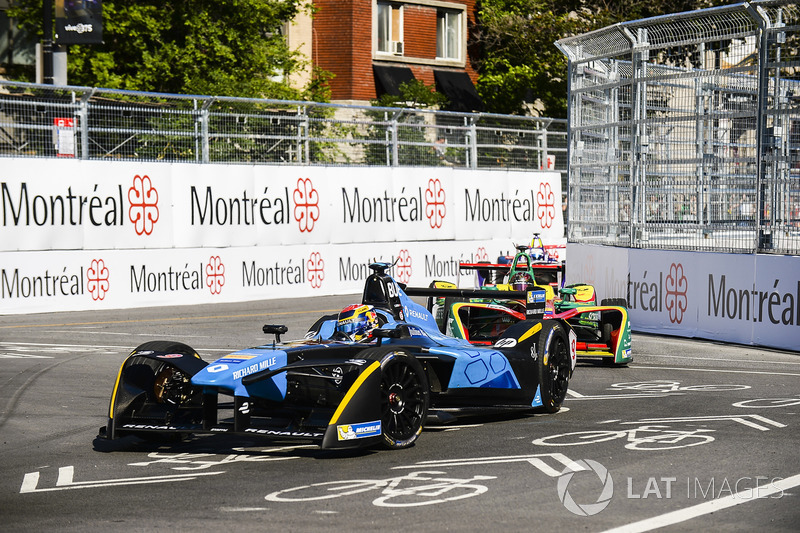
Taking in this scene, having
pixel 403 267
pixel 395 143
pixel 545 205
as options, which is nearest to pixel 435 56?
pixel 545 205

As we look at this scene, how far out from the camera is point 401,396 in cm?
817

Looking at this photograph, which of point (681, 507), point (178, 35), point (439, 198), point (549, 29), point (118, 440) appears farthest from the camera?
point (549, 29)

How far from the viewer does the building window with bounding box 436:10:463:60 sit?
44.3 meters

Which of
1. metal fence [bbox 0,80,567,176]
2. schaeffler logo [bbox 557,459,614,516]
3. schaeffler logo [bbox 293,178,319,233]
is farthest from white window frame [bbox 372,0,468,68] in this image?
schaeffler logo [bbox 557,459,614,516]

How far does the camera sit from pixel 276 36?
34.8 meters

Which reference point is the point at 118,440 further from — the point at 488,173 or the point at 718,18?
the point at 488,173

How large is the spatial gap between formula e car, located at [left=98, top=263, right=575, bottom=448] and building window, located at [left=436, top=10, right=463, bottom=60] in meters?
35.7

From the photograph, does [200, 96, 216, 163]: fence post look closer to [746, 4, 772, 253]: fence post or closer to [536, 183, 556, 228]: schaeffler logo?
[536, 183, 556, 228]: schaeffler logo

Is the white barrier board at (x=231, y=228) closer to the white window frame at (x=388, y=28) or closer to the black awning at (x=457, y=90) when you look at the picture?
the black awning at (x=457, y=90)

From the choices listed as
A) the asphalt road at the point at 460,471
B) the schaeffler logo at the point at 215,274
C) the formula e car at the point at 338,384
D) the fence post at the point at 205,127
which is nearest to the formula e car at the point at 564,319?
the asphalt road at the point at 460,471

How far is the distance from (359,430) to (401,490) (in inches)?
35.7

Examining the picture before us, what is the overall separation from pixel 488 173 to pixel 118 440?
18.7 m

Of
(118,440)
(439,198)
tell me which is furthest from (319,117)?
(118,440)

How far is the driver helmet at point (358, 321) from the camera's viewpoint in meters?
9.38
